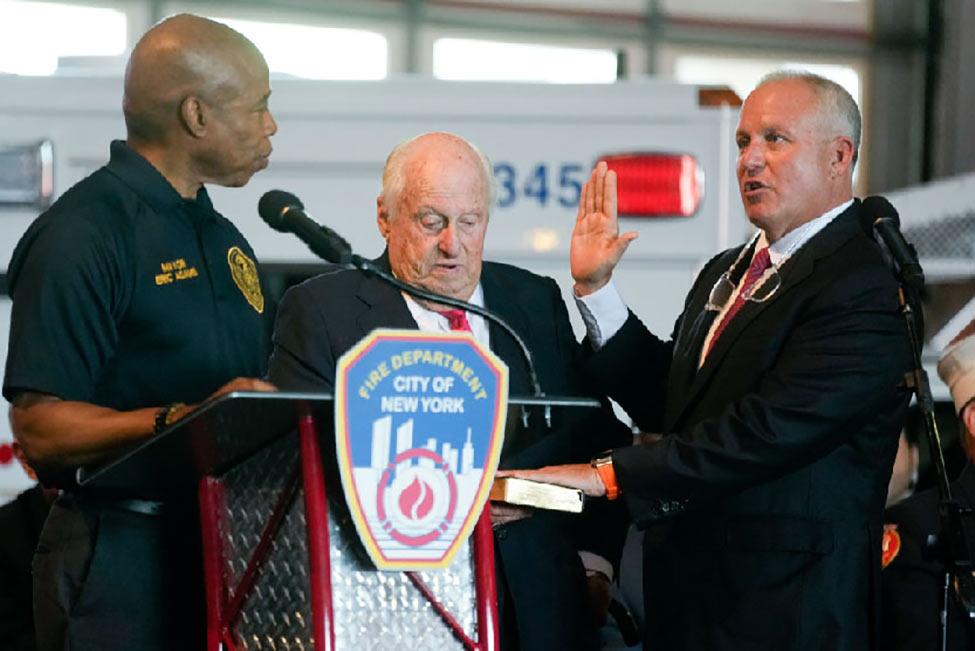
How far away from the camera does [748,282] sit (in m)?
3.73

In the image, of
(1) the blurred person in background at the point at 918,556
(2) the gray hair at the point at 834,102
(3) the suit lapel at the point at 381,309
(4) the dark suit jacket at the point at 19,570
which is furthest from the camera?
(4) the dark suit jacket at the point at 19,570

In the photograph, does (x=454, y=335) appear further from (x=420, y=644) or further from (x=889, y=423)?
(x=889, y=423)

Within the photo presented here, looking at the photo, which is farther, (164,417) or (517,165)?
(517,165)

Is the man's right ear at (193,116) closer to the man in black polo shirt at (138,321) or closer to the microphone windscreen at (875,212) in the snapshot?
the man in black polo shirt at (138,321)

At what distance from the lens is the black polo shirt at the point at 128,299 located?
3.23 m

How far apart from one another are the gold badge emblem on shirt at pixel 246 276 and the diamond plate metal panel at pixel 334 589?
0.68m

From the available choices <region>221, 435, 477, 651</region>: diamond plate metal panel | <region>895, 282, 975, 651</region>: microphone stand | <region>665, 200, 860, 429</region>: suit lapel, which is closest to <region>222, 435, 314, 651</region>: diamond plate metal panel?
<region>221, 435, 477, 651</region>: diamond plate metal panel

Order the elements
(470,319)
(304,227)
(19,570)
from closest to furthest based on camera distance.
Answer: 1. (304,227)
2. (470,319)
3. (19,570)

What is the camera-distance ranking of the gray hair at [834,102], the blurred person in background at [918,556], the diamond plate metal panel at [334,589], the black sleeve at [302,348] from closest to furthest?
the diamond plate metal panel at [334,589], the black sleeve at [302,348], the gray hair at [834,102], the blurred person in background at [918,556]

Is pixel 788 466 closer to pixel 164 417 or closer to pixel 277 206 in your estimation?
pixel 277 206

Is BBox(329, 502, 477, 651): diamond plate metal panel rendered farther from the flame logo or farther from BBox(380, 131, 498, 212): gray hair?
BBox(380, 131, 498, 212): gray hair

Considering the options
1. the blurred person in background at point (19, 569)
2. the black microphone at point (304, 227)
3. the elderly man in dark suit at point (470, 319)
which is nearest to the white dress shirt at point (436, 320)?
the elderly man in dark suit at point (470, 319)

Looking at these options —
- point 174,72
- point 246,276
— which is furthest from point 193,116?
point 246,276

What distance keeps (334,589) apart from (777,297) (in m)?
1.18
